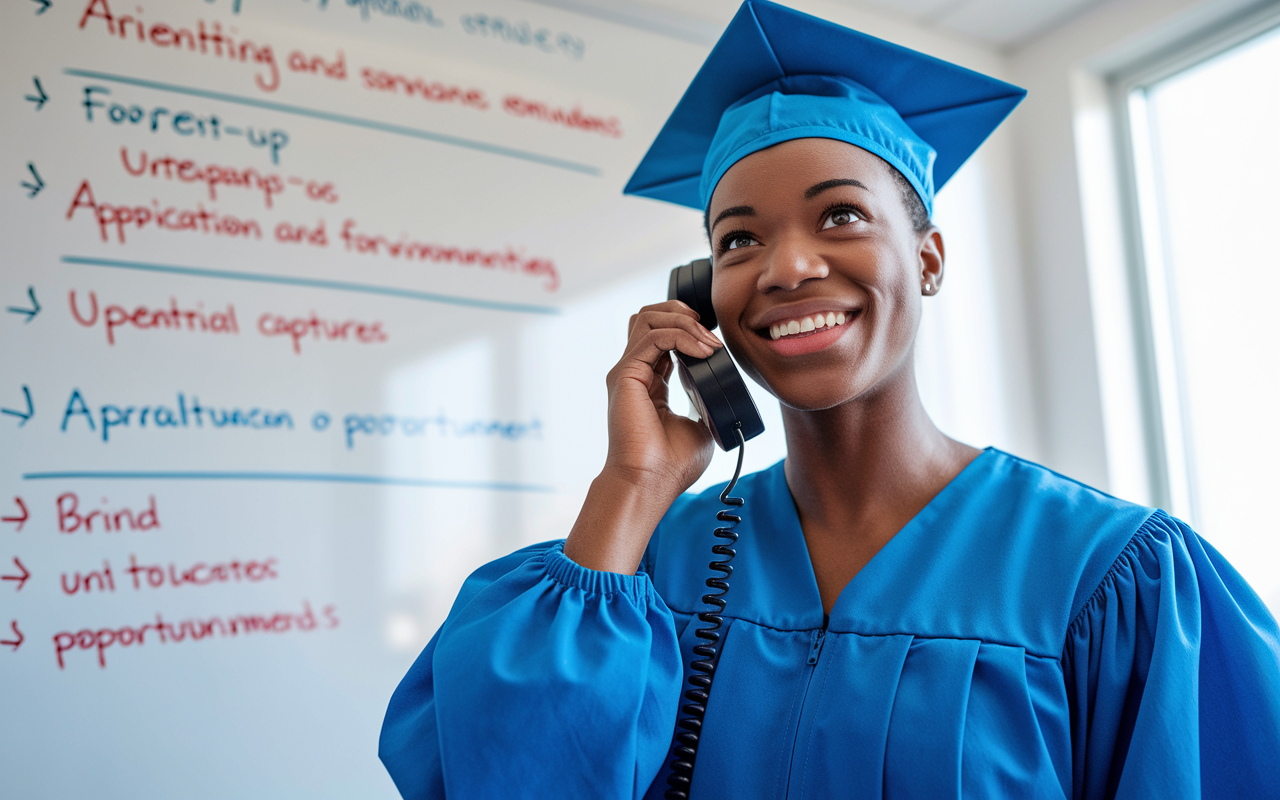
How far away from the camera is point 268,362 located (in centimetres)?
154

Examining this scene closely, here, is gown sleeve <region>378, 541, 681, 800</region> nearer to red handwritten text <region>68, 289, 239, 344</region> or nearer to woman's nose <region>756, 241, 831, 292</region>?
woman's nose <region>756, 241, 831, 292</region>

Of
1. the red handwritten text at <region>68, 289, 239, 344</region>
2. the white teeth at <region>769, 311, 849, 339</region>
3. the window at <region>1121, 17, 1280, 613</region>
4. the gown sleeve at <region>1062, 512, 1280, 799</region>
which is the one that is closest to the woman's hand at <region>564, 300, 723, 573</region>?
the white teeth at <region>769, 311, 849, 339</region>

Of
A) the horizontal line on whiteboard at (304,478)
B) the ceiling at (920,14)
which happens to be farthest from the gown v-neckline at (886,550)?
the ceiling at (920,14)

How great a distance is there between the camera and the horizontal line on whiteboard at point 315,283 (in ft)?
4.76

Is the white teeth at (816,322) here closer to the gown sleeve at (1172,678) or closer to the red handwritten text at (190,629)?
the gown sleeve at (1172,678)

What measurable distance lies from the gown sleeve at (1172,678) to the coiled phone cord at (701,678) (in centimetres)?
35

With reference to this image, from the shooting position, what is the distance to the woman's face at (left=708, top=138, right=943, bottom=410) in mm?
915

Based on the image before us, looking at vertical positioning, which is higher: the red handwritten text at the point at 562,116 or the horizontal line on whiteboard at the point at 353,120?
the red handwritten text at the point at 562,116

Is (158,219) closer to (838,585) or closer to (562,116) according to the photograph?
(562,116)

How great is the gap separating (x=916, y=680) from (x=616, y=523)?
0.34 m

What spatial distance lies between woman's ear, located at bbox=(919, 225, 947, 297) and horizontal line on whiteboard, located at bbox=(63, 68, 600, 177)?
1.05 meters

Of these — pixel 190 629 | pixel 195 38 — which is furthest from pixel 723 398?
pixel 195 38

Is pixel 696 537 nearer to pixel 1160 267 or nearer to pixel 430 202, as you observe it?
pixel 430 202

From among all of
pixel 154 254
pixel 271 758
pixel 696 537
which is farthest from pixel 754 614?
pixel 154 254
